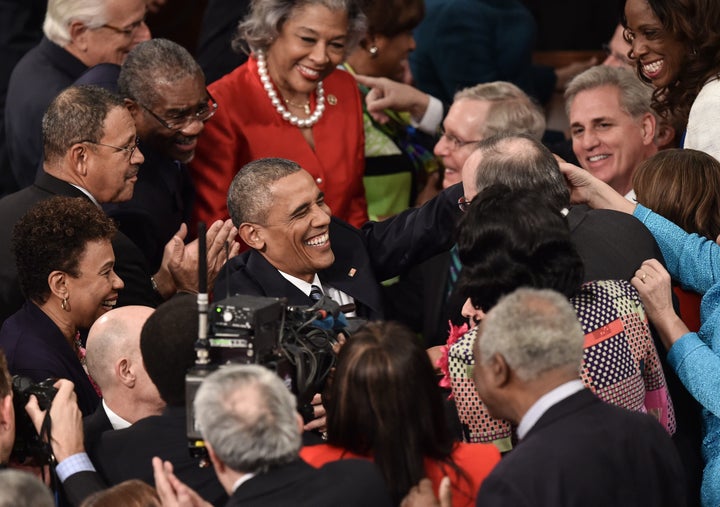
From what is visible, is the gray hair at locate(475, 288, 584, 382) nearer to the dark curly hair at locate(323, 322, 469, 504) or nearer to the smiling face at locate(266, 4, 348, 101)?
the dark curly hair at locate(323, 322, 469, 504)

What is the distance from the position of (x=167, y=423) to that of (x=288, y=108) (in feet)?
6.36

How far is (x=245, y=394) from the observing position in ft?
8.71

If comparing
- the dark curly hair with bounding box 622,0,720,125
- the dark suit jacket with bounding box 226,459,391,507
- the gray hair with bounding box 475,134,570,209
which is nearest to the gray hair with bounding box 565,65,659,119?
the dark curly hair with bounding box 622,0,720,125

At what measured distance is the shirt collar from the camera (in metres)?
2.78

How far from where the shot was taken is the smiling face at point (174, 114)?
4.34 m

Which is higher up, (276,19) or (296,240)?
(276,19)

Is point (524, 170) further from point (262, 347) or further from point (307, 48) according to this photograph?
point (307, 48)

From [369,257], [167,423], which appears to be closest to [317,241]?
[369,257]

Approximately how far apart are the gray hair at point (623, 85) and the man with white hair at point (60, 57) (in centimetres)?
173

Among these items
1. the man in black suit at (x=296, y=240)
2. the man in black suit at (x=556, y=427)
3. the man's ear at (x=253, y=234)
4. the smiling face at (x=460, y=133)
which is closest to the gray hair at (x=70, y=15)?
the man in black suit at (x=296, y=240)

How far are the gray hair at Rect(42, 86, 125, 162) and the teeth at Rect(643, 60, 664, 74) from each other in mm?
1845

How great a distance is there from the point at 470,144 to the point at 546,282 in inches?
71.9

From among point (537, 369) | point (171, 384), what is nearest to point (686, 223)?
point (537, 369)

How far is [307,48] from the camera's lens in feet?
15.2
